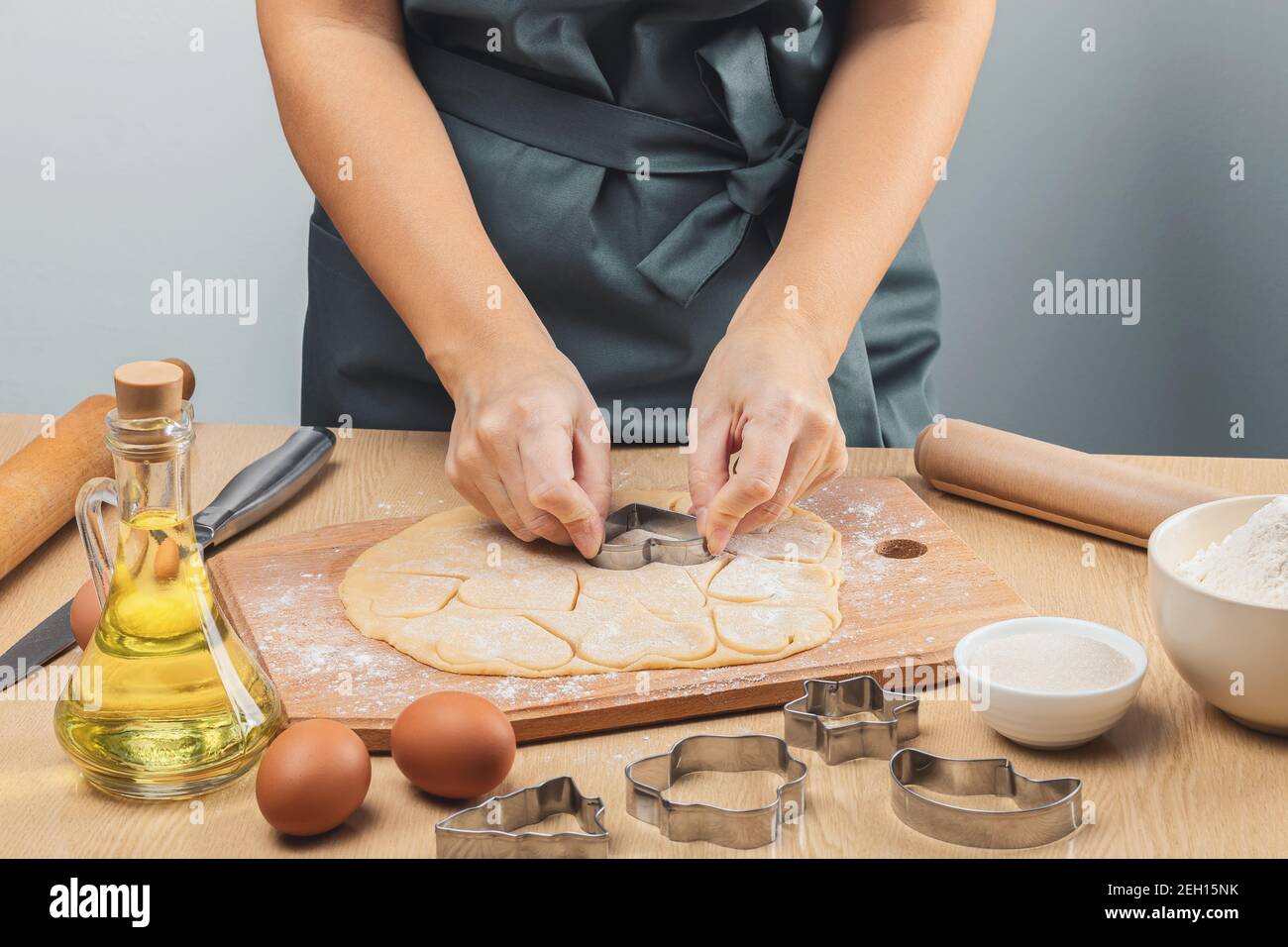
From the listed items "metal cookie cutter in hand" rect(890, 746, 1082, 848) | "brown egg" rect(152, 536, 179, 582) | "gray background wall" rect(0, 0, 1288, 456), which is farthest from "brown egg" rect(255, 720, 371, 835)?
A: "gray background wall" rect(0, 0, 1288, 456)

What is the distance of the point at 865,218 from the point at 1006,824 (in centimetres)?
79

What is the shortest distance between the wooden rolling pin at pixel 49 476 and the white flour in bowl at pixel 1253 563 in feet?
3.08

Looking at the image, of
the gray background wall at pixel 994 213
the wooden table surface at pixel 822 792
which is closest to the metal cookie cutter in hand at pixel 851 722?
the wooden table surface at pixel 822 792

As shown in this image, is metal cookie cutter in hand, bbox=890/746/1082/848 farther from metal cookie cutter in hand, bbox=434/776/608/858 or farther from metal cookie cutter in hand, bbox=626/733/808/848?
metal cookie cutter in hand, bbox=434/776/608/858

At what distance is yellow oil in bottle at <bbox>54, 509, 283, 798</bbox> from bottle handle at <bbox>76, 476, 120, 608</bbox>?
22 millimetres

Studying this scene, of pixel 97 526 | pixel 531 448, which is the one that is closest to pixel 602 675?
pixel 531 448

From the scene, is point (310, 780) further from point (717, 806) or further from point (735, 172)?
point (735, 172)

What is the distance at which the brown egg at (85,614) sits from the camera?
1.03 meters

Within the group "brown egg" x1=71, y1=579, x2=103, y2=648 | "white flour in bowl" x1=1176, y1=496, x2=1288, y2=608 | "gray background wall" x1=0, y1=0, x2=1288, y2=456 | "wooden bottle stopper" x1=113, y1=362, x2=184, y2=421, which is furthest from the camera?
"gray background wall" x1=0, y1=0, x2=1288, y2=456

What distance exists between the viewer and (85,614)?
1033mm

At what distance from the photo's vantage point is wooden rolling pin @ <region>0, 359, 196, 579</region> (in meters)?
1.25

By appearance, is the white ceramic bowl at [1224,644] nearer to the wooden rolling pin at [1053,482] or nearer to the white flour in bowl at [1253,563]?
the white flour in bowl at [1253,563]

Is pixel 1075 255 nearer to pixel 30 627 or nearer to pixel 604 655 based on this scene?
pixel 604 655

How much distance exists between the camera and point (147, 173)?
2.96m
